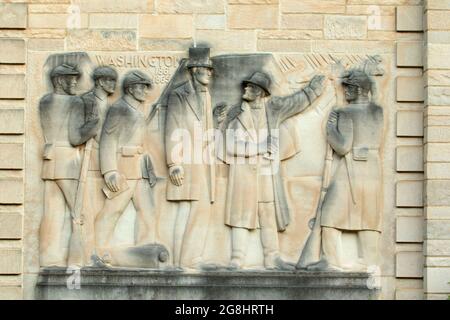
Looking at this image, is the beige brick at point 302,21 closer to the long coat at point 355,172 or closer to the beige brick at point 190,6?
the beige brick at point 190,6

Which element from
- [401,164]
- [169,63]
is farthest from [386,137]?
[169,63]

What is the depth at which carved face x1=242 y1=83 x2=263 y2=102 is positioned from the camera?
11.6 m

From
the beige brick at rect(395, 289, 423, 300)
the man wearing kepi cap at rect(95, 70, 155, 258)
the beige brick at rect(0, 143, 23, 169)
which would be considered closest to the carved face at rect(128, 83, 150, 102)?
the man wearing kepi cap at rect(95, 70, 155, 258)

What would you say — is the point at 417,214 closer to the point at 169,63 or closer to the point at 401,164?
the point at 401,164

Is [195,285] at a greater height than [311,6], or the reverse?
[311,6]

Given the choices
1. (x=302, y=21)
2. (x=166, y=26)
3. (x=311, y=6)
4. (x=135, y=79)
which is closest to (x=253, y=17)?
(x=302, y=21)

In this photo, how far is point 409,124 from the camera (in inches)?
458

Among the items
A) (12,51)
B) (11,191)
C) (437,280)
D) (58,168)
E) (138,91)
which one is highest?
(12,51)

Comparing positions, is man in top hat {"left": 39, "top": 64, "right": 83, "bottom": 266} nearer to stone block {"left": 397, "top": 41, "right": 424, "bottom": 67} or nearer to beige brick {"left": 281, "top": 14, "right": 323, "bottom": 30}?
beige brick {"left": 281, "top": 14, "right": 323, "bottom": 30}

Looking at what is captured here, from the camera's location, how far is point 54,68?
11641 millimetres

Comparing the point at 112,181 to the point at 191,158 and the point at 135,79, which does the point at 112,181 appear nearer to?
the point at 191,158

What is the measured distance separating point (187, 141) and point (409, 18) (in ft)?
8.41

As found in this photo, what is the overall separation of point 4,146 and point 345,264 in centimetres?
358

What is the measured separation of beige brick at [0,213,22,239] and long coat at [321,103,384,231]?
3000mm
